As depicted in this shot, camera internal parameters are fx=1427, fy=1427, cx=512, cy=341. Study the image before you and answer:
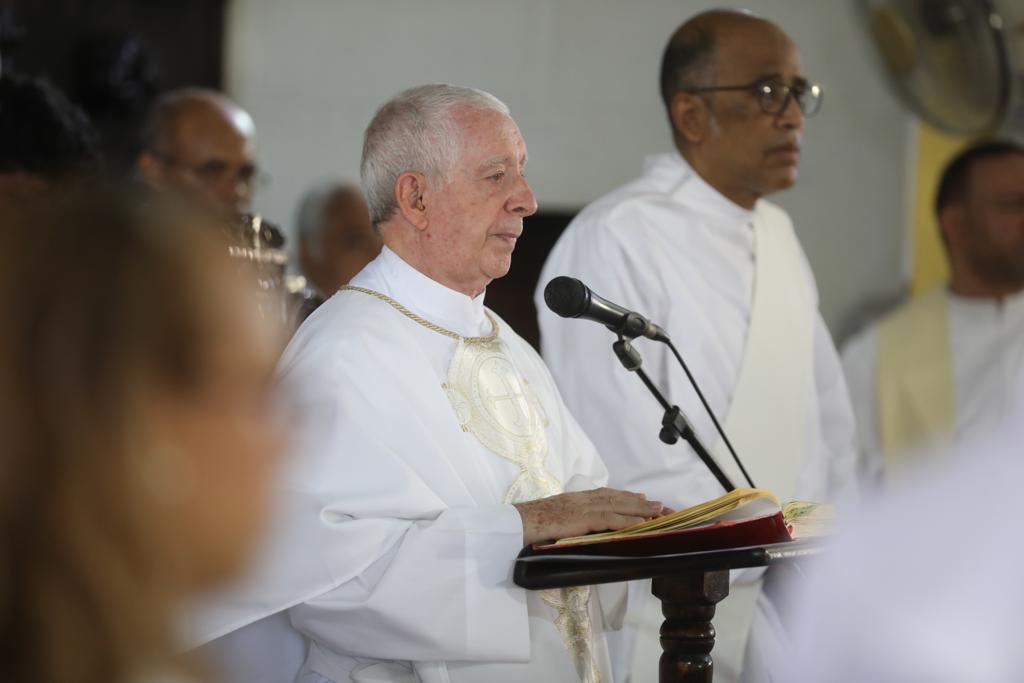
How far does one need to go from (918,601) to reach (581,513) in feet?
4.09

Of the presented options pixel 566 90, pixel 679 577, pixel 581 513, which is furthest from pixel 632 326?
pixel 566 90

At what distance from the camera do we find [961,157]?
6.70 metres

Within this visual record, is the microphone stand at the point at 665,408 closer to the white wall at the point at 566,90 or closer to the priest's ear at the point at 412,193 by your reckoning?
the priest's ear at the point at 412,193

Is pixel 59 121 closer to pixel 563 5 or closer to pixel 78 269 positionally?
pixel 78 269

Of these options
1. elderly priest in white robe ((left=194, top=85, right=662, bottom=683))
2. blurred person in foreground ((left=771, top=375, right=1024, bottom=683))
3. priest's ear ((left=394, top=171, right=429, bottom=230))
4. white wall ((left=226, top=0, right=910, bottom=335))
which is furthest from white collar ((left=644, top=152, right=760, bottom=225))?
white wall ((left=226, top=0, right=910, bottom=335))

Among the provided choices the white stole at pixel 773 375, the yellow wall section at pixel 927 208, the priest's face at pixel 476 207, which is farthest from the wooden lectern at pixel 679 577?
the yellow wall section at pixel 927 208

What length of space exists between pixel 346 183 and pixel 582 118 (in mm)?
1629

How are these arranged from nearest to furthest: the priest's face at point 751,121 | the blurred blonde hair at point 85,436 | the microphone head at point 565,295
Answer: the blurred blonde hair at point 85,436 < the microphone head at point 565,295 < the priest's face at point 751,121

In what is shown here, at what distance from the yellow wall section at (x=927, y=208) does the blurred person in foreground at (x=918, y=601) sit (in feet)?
14.1

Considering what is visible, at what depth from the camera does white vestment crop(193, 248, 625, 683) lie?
9.86ft

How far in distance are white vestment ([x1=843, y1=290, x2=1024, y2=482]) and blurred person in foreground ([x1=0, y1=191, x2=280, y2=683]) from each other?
5272 mm

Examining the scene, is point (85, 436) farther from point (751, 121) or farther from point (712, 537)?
point (751, 121)

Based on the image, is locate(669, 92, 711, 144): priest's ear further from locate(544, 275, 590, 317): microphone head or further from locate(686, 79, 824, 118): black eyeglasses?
locate(544, 275, 590, 317): microphone head

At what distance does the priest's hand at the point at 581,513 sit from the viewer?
2980mm
